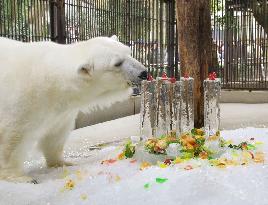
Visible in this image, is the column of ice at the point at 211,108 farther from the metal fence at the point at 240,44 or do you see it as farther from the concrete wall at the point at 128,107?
the metal fence at the point at 240,44

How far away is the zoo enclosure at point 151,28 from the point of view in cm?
674

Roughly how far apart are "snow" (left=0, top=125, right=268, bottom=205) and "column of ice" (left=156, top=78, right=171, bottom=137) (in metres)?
0.40

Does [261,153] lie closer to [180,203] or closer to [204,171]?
[204,171]

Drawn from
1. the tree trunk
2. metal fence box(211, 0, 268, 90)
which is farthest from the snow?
metal fence box(211, 0, 268, 90)

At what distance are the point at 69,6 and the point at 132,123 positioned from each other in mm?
1839

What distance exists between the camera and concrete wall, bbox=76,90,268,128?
7.57 m

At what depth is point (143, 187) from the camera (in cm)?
304

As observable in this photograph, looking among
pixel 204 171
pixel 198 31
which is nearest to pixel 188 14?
pixel 198 31

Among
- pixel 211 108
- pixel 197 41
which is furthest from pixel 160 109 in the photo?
pixel 197 41

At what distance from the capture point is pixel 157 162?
3.74 metres

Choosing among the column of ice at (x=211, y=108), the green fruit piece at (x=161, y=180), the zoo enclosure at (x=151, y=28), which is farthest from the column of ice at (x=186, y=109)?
the zoo enclosure at (x=151, y=28)

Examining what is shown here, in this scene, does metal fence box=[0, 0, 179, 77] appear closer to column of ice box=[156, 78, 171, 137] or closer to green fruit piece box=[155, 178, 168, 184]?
column of ice box=[156, 78, 171, 137]

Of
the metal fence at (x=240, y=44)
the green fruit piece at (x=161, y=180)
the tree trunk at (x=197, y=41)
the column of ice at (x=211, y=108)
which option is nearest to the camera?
the green fruit piece at (x=161, y=180)

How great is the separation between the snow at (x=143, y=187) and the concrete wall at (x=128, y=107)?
1.92 m
